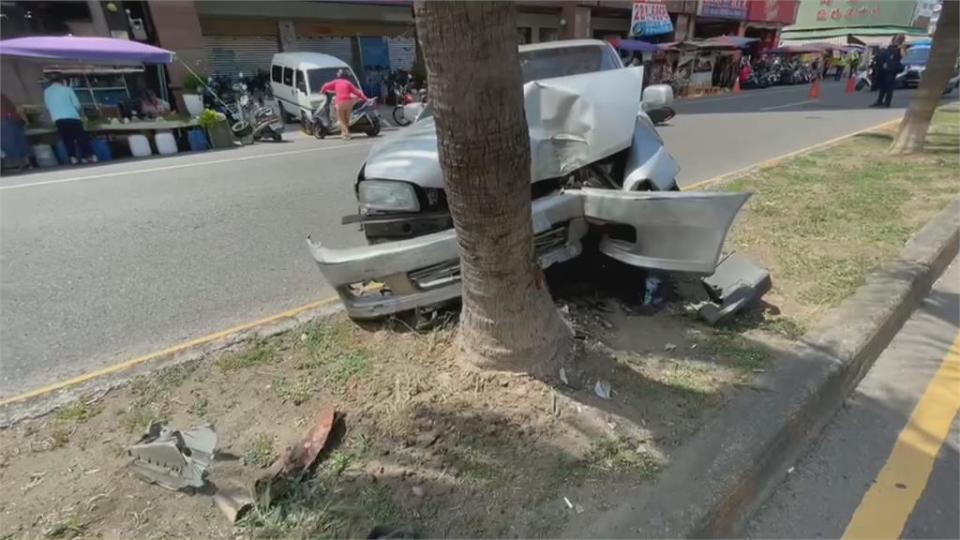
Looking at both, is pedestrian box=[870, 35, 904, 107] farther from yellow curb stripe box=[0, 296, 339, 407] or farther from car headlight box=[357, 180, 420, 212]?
yellow curb stripe box=[0, 296, 339, 407]

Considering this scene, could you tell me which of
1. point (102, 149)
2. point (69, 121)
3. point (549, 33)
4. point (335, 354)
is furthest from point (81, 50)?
point (549, 33)

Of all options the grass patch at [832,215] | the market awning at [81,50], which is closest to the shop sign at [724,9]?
the grass patch at [832,215]

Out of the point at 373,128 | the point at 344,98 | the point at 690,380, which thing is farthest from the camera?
the point at 373,128

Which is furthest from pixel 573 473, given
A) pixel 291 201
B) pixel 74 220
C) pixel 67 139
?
pixel 67 139

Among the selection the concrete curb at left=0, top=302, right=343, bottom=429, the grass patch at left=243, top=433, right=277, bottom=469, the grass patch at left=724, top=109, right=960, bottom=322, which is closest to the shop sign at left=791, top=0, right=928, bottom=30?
the grass patch at left=724, top=109, right=960, bottom=322

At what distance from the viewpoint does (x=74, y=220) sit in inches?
246

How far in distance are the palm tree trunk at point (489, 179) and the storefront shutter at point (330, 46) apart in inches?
736

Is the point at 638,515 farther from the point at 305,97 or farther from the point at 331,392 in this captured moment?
the point at 305,97

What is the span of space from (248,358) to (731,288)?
9.40ft

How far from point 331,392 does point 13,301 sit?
3.19 m

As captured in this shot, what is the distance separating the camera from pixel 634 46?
1010 inches

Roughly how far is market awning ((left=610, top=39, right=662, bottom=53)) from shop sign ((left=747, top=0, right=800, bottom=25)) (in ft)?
48.1

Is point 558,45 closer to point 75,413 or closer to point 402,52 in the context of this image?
point 75,413

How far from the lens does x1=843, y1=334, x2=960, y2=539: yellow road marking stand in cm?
214
